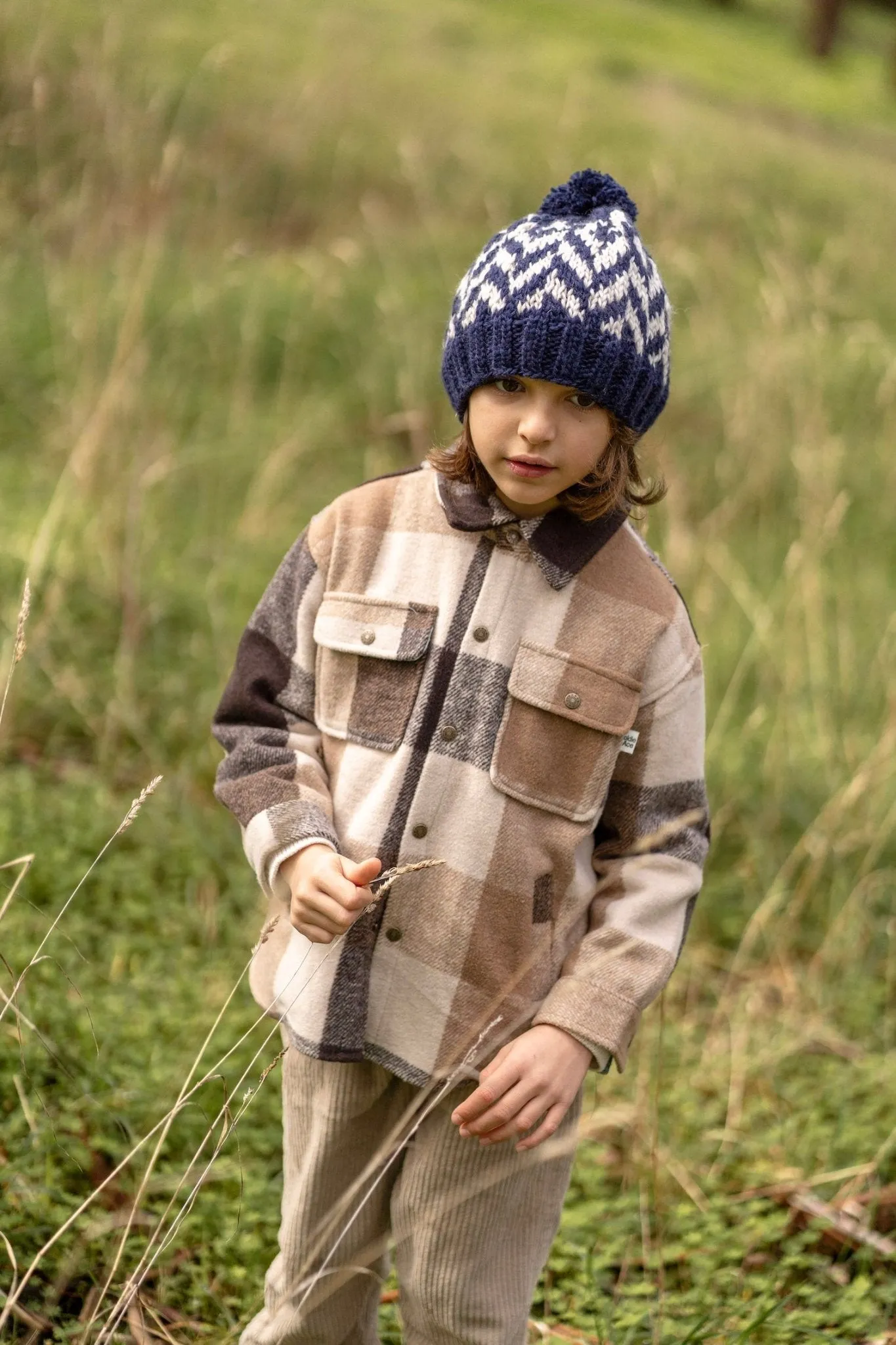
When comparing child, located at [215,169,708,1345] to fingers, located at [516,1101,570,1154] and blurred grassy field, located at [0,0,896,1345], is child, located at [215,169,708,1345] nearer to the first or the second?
fingers, located at [516,1101,570,1154]

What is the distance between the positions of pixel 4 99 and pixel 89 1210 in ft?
10.7

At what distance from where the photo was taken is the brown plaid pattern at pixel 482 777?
164cm

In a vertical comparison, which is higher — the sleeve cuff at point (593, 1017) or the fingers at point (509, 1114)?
the sleeve cuff at point (593, 1017)

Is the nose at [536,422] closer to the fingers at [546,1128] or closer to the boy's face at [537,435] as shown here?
the boy's face at [537,435]

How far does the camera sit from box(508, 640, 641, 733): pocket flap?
1.63m

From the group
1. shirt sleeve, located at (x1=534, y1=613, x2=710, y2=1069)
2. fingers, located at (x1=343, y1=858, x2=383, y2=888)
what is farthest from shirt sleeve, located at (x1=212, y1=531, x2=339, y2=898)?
shirt sleeve, located at (x1=534, y1=613, x2=710, y2=1069)

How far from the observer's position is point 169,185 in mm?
5859

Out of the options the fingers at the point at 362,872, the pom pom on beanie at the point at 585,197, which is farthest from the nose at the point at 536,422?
the fingers at the point at 362,872

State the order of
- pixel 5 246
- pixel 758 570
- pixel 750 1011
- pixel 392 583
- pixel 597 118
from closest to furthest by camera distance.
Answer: pixel 392 583 < pixel 750 1011 < pixel 5 246 < pixel 758 570 < pixel 597 118

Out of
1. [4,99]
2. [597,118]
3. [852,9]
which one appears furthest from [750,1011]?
[852,9]

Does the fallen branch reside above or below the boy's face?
below

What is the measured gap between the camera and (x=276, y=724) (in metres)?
1.74

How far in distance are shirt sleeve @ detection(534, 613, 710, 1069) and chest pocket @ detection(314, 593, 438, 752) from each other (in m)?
0.27

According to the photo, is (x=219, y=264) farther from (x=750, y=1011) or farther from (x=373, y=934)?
(x=373, y=934)
